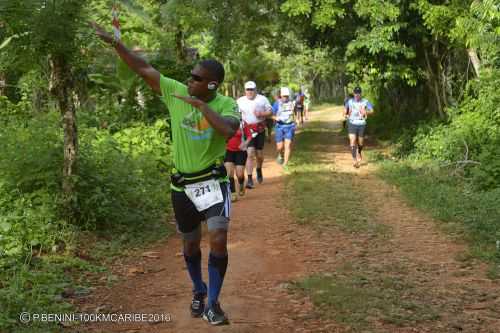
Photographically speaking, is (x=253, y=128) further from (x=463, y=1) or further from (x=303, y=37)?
(x=303, y=37)

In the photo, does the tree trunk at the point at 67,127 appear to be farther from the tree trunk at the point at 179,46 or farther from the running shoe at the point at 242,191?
the tree trunk at the point at 179,46

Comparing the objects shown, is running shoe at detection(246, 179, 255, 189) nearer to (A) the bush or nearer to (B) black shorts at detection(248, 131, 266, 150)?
(B) black shorts at detection(248, 131, 266, 150)

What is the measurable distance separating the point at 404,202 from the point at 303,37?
11.3m

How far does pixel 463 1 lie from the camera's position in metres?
14.3

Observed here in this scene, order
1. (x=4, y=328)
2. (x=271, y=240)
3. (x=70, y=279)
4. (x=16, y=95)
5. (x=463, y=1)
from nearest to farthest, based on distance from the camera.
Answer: (x=4, y=328) < (x=70, y=279) < (x=271, y=240) < (x=463, y=1) < (x=16, y=95)

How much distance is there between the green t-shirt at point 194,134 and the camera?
4.65 m

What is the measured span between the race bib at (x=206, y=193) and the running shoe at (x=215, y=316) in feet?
2.56

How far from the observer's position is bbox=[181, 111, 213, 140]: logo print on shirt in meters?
4.64

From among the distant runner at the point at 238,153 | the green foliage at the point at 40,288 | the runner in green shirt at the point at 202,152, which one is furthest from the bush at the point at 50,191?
the runner in green shirt at the point at 202,152

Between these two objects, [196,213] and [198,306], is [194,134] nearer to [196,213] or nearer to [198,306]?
[196,213]

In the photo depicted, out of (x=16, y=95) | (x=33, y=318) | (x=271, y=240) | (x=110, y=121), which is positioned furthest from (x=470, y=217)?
(x=16, y=95)

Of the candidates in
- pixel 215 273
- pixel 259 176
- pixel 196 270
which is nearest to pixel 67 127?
pixel 196 270

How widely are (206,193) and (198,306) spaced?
100cm

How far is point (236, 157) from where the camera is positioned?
34.6 ft
